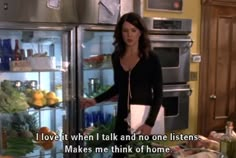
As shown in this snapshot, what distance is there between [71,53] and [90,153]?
0.82 meters

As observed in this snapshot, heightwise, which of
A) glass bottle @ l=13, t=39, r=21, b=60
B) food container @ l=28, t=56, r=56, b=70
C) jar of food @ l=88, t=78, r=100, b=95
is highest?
glass bottle @ l=13, t=39, r=21, b=60

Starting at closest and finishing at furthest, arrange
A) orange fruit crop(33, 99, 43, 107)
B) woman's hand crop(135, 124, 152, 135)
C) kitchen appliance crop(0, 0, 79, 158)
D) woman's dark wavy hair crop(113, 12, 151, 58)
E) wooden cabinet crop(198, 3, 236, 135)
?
woman's hand crop(135, 124, 152, 135), woman's dark wavy hair crop(113, 12, 151, 58), kitchen appliance crop(0, 0, 79, 158), orange fruit crop(33, 99, 43, 107), wooden cabinet crop(198, 3, 236, 135)

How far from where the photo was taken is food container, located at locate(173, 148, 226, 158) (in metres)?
1.28

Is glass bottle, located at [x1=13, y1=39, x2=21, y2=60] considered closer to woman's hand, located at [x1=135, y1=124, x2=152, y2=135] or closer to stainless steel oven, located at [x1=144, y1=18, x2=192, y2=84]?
woman's hand, located at [x1=135, y1=124, x2=152, y2=135]

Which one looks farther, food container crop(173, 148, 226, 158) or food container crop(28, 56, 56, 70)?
food container crop(28, 56, 56, 70)

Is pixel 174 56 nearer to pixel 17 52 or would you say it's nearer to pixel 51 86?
pixel 51 86

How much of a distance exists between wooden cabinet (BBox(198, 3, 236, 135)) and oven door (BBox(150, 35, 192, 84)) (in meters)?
0.46

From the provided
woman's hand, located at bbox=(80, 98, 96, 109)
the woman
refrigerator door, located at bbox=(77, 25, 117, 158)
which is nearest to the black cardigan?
the woman

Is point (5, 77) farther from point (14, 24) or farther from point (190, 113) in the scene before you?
point (190, 113)

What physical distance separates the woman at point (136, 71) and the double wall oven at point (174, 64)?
91 centimetres

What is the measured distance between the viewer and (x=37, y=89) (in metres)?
2.42

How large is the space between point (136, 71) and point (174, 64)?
3.87 ft

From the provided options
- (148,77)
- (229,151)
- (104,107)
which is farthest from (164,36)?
(229,151)

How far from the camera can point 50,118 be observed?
2564mm
